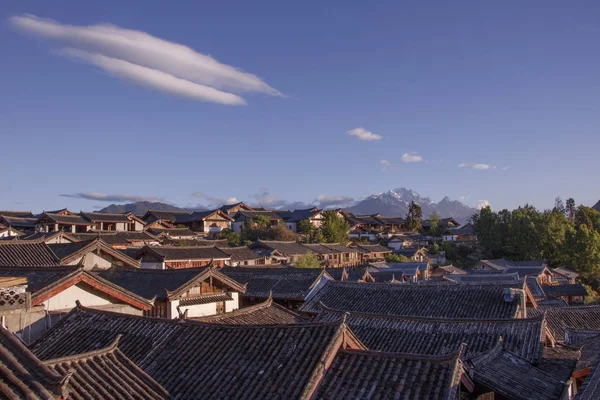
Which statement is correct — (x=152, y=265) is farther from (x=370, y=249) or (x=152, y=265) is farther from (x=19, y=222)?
(x=370, y=249)

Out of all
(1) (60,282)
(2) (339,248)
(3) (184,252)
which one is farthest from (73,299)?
(2) (339,248)

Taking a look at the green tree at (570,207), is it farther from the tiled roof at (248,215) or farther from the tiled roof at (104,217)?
the tiled roof at (104,217)

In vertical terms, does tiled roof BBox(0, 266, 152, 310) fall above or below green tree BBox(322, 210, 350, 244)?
above

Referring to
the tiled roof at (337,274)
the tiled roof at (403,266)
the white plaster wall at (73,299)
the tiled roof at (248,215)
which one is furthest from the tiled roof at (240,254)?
the white plaster wall at (73,299)

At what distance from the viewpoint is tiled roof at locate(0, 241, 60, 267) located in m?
22.1

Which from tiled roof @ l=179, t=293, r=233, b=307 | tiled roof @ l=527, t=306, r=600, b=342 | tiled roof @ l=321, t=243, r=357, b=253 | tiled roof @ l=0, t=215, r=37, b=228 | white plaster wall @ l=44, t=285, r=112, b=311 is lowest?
tiled roof @ l=321, t=243, r=357, b=253

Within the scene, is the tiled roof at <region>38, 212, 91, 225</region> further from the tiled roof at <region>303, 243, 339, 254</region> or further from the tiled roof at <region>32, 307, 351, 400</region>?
the tiled roof at <region>32, 307, 351, 400</region>

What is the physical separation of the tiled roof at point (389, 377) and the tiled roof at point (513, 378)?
11.3ft

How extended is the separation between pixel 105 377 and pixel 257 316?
12299 millimetres

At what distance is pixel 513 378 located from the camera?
550 inches

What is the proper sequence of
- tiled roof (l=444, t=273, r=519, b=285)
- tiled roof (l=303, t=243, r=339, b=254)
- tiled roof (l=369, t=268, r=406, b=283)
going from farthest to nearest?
tiled roof (l=303, t=243, r=339, b=254) < tiled roof (l=369, t=268, r=406, b=283) < tiled roof (l=444, t=273, r=519, b=285)

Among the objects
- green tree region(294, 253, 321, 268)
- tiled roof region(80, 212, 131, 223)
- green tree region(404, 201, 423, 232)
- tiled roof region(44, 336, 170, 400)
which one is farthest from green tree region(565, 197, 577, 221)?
tiled roof region(44, 336, 170, 400)

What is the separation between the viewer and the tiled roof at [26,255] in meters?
22.1

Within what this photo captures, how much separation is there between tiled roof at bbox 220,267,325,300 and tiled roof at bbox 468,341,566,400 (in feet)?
57.8
